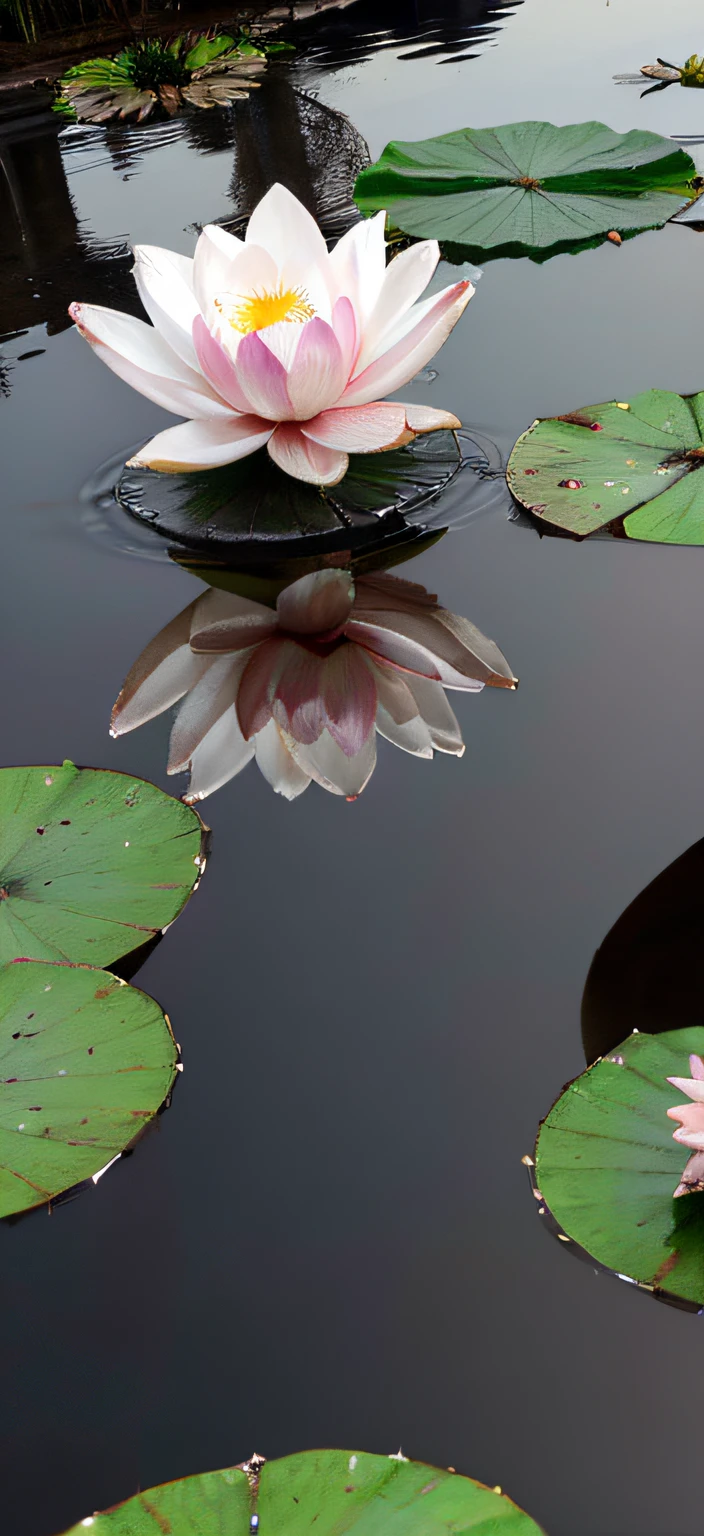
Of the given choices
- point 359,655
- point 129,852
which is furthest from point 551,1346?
point 359,655

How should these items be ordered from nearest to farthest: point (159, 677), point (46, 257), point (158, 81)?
point (159, 677), point (46, 257), point (158, 81)

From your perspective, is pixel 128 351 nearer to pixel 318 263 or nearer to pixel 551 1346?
pixel 318 263

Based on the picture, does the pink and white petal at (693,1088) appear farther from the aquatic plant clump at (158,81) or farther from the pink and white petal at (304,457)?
the aquatic plant clump at (158,81)

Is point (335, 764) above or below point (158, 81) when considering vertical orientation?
below

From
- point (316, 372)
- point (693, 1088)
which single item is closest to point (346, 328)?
point (316, 372)

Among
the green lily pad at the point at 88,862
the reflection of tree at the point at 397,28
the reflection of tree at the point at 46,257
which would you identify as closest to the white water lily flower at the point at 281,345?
the green lily pad at the point at 88,862

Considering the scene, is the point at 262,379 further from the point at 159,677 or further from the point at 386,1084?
the point at 386,1084

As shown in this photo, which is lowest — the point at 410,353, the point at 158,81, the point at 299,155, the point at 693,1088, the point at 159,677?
the point at 693,1088

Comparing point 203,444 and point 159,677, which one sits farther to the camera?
point 203,444
